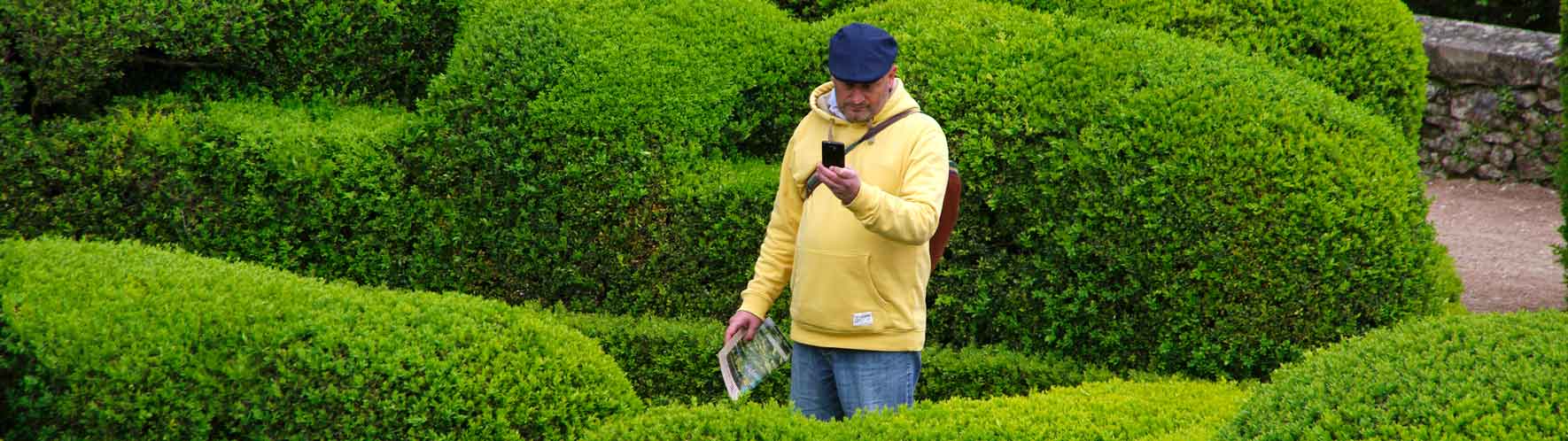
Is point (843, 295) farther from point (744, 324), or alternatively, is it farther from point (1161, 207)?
point (1161, 207)

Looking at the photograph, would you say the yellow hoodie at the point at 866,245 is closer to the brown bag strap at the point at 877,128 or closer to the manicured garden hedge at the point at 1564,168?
the brown bag strap at the point at 877,128

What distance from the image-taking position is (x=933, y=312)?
6.30m

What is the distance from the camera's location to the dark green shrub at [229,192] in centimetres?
648

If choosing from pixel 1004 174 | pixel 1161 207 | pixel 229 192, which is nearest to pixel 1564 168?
pixel 1161 207

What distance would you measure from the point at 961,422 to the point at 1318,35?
3.43m

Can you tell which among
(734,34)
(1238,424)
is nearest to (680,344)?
(734,34)

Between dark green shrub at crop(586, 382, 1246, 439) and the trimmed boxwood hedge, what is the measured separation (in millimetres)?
2427

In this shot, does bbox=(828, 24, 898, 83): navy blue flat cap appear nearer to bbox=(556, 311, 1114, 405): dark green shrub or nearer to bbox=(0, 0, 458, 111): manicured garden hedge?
bbox=(556, 311, 1114, 405): dark green shrub

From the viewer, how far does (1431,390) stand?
12.8ft

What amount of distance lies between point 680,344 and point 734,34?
1.50 m

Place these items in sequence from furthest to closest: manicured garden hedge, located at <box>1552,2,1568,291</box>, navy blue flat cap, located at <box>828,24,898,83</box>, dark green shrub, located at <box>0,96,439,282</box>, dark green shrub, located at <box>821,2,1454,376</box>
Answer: manicured garden hedge, located at <box>1552,2,1568,291</box>
dark green shrub, located at <box>0,96,439,282</box>
dark green shrub, located at <box>821,2,1454,376</box>
navy blue flat cap, located at <box>828,24,898,83</box>

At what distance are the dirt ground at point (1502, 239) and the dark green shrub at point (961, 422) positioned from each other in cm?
398

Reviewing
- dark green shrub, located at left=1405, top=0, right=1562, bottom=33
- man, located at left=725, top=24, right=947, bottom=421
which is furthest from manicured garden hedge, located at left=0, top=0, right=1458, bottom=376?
dark green shrub, located at left=1405, top=0, right=1562, bottom=33

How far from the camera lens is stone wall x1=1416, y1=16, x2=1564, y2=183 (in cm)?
1112
